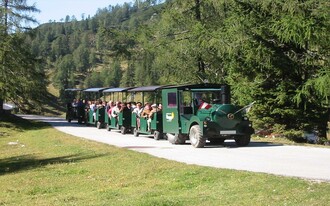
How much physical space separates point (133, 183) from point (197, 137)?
6529mm

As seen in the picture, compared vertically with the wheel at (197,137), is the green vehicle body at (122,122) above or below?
above

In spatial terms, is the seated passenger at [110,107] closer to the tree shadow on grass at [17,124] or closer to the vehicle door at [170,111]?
the tree shadow on grass at [17,124]

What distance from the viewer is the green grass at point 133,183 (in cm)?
823

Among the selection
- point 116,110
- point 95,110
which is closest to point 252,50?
point 116,110

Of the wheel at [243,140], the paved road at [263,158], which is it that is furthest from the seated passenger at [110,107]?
the wheel at [243,140]

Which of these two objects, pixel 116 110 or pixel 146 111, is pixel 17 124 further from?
pixel 146 111

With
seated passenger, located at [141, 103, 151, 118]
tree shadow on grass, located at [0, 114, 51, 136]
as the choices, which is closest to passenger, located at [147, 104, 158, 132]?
seated passenger, located at [141, 103, 151, 118]

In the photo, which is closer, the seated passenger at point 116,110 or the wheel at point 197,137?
the wheel at point 197,137

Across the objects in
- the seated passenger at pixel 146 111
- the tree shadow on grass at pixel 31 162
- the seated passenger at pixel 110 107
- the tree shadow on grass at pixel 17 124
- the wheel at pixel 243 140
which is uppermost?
the seated passenger at pixel 110 107

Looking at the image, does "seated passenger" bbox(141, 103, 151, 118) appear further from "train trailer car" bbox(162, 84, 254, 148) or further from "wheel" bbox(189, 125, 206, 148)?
"wheel" bbox(189, 125, 206, 148)

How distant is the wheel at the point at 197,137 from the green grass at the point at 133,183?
2.67 meters

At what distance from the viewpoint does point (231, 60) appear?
23.5 meters

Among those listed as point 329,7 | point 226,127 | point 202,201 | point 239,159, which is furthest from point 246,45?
point 202,201

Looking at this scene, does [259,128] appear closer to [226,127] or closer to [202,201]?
[226,127]
